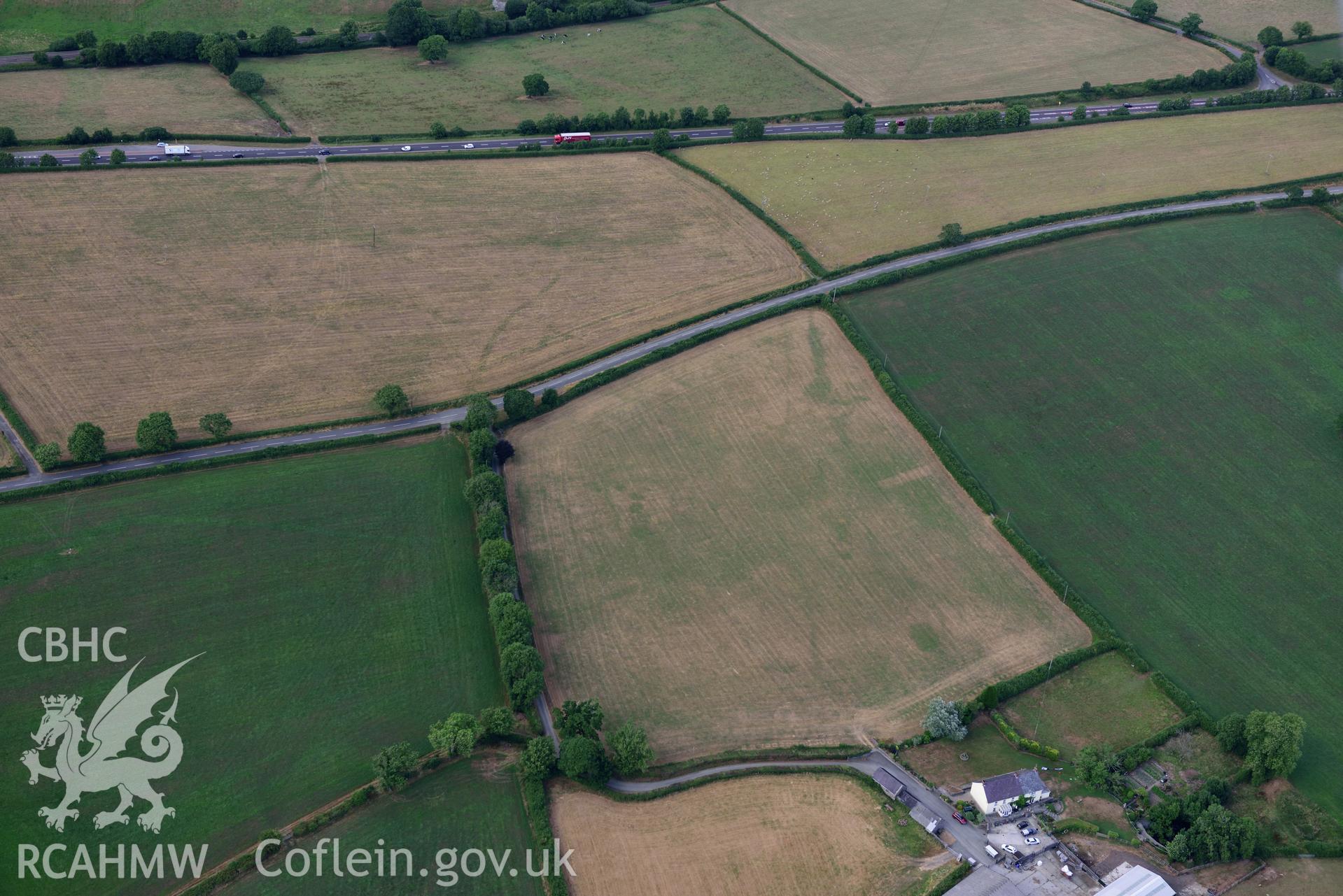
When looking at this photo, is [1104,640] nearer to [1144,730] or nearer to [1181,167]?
[1144,730]

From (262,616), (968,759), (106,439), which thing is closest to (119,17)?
(106,439)

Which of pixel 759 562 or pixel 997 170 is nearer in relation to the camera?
pixel 759 562

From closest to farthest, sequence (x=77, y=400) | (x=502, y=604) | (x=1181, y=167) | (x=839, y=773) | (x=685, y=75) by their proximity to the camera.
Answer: (x=839, y=773) → (x=502, y=604) → (x=77, y=400) → (x=1181, y=167) → (x=685, y=75)

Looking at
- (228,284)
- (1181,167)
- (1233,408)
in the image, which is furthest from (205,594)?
(1181,167)

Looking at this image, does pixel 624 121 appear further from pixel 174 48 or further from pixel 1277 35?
pixel 1277 35

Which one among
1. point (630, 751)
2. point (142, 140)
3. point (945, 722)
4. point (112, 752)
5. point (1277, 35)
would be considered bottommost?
point (112, 752)

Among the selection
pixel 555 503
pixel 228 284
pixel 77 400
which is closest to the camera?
pixel 555 503

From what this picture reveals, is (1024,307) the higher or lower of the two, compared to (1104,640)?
higher
